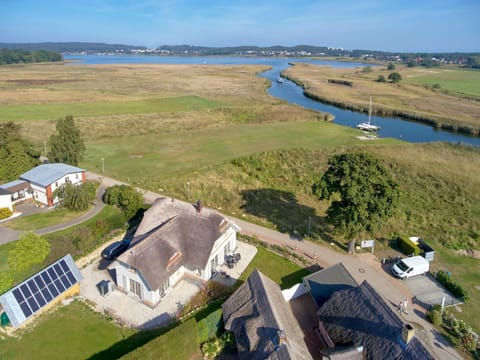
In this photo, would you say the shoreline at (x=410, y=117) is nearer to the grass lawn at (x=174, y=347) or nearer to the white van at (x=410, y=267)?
the white van at (x=410, y=267)

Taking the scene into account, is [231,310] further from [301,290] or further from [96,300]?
[96,300]

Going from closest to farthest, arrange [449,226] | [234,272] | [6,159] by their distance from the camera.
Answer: [234,272]
[449,226]
[6,159]

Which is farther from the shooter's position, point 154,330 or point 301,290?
point 301,290

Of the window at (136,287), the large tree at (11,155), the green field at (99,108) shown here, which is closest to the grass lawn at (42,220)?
the large tree at (11,155)

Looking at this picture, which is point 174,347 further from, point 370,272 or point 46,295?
point 370,272

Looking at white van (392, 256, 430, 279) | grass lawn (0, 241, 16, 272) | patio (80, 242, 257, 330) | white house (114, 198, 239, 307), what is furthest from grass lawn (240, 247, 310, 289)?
grass lawn (0, 241, 16, 272)

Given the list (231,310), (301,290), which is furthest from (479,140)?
(231,310)
